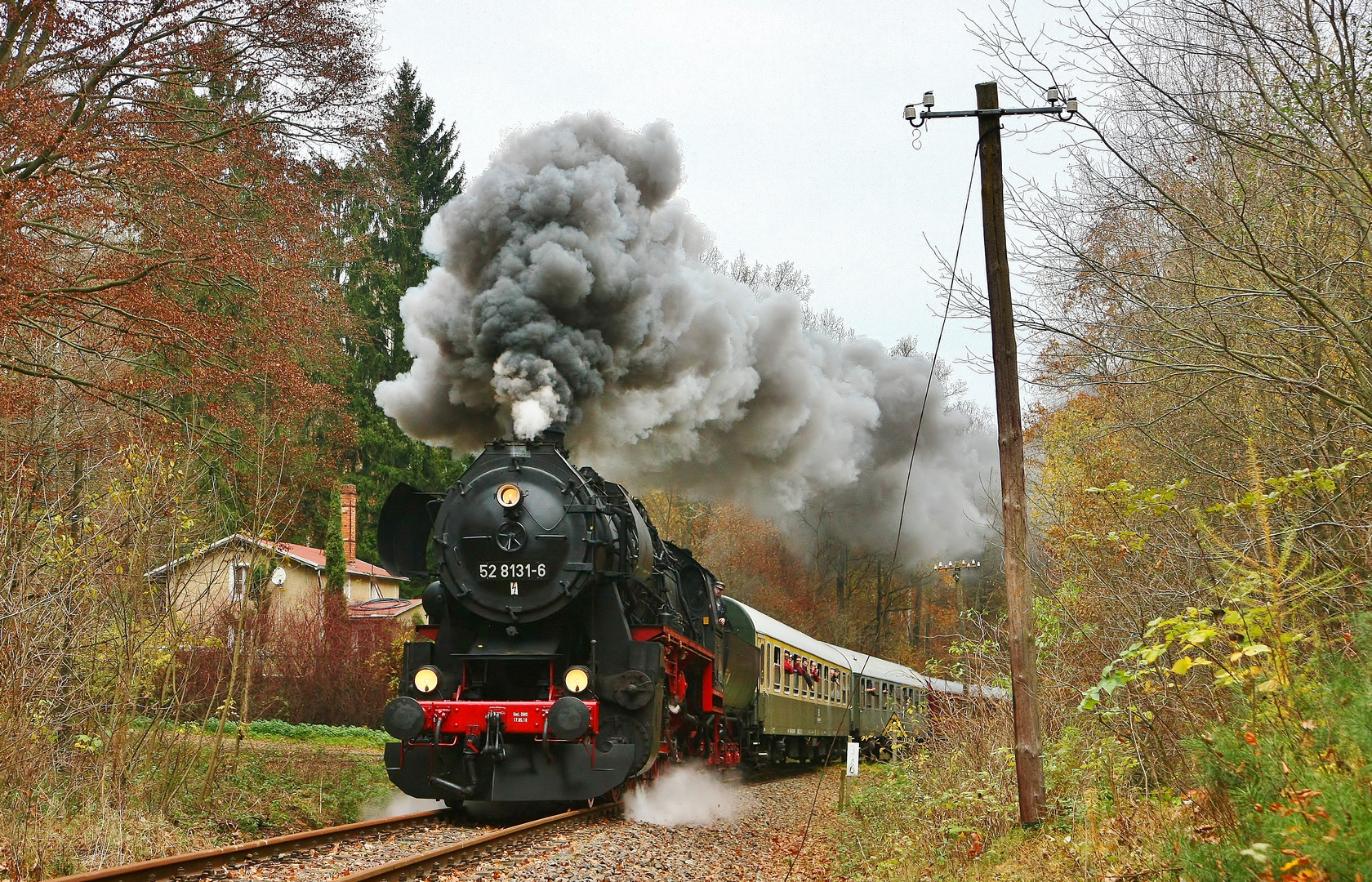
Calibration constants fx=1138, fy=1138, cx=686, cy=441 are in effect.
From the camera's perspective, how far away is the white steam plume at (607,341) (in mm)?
12742

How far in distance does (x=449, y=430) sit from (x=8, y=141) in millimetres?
5490

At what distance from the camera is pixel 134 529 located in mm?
9109

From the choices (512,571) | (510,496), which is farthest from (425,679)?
(510,496)

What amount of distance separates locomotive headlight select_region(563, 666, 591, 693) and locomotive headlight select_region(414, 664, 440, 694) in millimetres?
1240

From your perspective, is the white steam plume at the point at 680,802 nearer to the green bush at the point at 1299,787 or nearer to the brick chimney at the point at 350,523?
the green bush at the point at 1299,787

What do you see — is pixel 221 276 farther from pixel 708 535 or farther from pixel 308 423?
pixel 708 535

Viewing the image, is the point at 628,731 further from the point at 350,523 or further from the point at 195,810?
the point at 350,523

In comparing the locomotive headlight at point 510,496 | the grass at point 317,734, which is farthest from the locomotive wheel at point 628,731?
the grass at point 317,734

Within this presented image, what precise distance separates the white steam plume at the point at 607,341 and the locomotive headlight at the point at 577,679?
2918 millimetres

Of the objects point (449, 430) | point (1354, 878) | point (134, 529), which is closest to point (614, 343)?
point (449, 430)

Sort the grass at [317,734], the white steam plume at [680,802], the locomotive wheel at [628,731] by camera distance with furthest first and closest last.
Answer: the grass at [317,734] → the white steam plume at [680,802] → the locomotive wheel at [628,731]

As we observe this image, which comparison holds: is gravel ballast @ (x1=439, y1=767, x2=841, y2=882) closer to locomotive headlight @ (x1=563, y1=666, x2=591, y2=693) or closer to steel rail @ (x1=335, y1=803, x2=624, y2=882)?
steel rail @ (x1=335, y1=803, x2=624, y2=882)

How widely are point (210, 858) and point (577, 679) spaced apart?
3699 millimetres

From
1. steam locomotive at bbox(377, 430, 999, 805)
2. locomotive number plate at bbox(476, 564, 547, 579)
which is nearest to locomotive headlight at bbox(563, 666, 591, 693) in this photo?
steam locomotive at bbox(377, 430, 999, 805)
